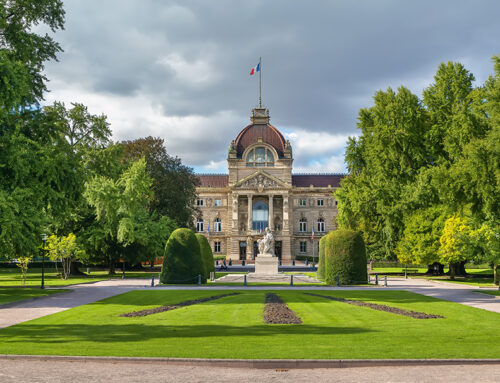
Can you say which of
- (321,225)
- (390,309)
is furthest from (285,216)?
(390,309)

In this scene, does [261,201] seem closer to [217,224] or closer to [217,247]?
[217,224]

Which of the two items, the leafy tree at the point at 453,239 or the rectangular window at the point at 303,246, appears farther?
the rectangular window at the point at 303,246

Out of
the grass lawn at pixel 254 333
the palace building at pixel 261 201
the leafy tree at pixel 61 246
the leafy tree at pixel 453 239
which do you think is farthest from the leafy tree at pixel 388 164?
the palace building at pixel 261 201

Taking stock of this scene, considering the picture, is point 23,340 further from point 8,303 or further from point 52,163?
point 52,163

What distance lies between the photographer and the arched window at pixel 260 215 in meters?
97.8

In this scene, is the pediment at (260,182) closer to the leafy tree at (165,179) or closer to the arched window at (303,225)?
the arched window at (303,225)

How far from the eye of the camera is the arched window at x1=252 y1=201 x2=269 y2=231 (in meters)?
97.8

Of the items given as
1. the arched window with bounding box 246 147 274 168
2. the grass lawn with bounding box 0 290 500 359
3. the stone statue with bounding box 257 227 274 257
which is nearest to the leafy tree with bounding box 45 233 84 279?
the stone statue with bounding box 257 227 274 257

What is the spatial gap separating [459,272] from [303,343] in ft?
135

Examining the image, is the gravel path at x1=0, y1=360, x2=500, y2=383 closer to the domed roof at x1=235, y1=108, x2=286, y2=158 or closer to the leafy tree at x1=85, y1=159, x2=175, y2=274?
the leafy tree at x1=85, y1=159, x2=175, y2=274

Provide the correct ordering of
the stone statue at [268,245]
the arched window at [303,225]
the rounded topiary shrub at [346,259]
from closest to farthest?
1. the rounded topiary shrub at [346,259]
2. the stone statue at [268,245]
3. the arched window at [303,225]

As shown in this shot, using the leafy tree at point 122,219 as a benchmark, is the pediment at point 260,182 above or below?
above

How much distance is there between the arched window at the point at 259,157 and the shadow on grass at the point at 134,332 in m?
82.7

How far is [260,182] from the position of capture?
314 feet
